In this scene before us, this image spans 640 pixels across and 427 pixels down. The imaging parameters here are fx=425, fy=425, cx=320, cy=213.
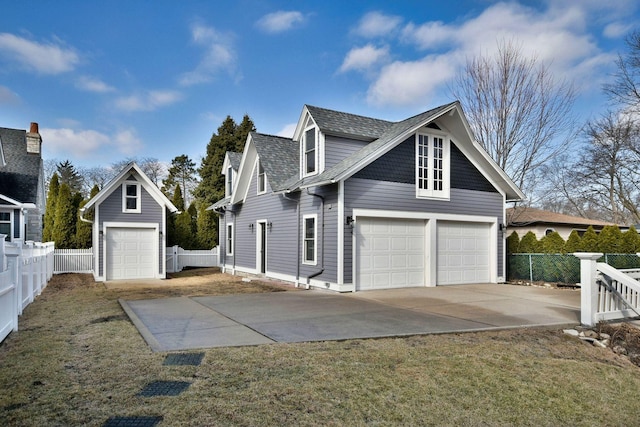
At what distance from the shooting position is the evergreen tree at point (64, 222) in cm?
2073

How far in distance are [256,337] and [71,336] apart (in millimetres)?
2909

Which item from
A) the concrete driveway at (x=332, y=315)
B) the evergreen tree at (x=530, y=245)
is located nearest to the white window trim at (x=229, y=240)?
the concrete driveway at (x=332, y=315)

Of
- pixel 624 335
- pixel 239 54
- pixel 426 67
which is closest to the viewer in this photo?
pixel 624 335

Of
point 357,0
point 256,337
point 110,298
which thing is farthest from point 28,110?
point 256,337

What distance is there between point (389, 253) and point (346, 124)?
4509mm

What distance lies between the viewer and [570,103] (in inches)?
697

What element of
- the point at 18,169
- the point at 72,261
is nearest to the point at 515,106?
the point at 72,261

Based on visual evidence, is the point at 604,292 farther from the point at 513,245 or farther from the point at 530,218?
the point at 530,218

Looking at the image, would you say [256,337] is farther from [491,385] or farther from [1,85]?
[1,85]

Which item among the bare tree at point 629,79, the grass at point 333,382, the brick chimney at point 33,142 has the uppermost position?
the bare tree at point 629,79

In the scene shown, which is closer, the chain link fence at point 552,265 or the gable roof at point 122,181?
the chain link fence at point 552,265

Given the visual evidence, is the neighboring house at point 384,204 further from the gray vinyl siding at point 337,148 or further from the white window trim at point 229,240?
the white window trim at point 229,240

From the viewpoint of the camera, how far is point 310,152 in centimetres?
1424

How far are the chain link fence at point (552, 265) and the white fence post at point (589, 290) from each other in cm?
731
